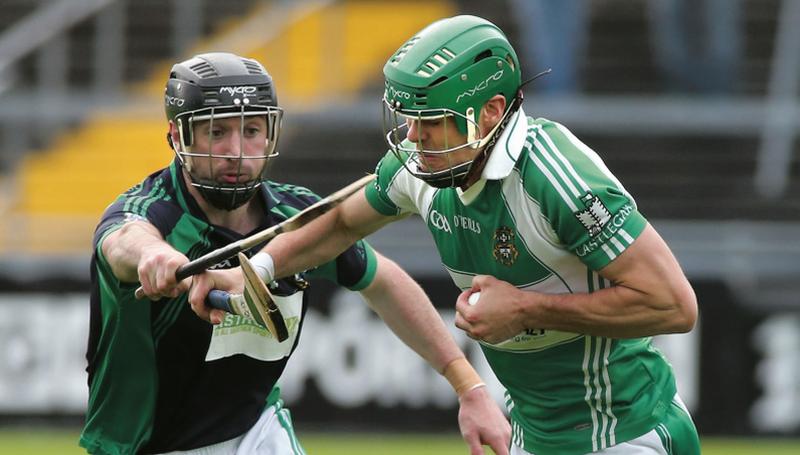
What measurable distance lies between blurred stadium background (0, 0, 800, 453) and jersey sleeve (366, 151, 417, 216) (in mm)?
4897

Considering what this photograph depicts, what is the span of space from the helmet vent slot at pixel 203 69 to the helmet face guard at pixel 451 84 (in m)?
0.71

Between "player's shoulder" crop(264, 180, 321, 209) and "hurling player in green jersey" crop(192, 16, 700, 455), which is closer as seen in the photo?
"hurling player in green jersey" crop(192, 16, 700, 455)

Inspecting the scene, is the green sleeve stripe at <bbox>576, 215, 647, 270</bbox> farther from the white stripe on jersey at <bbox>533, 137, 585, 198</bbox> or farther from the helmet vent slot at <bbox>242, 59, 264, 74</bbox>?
the helmet vent slot at <bbox>242, 59, 264, 74</bbox>

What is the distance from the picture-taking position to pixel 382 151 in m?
13.4

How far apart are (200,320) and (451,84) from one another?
3.64 ft

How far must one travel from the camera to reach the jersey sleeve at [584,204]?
398 cm

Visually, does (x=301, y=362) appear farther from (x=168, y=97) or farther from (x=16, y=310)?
(x=168, y=97)

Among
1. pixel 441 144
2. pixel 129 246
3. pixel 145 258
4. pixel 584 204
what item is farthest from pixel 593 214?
pixel 129 246

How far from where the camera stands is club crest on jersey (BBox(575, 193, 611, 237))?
3.97 m

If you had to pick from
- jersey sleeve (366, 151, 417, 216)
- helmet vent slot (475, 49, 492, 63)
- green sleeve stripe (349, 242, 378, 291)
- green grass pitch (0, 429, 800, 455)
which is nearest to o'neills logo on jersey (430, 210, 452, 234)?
jersey sleeve (366, 151, 417, 216)

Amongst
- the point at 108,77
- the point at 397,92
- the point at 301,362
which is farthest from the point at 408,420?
the point at 397,92

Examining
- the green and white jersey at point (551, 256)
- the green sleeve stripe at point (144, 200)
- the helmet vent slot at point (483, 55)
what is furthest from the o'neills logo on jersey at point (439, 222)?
the green sleeve stripe at point (144, 200)

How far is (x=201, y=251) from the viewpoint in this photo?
4648mm

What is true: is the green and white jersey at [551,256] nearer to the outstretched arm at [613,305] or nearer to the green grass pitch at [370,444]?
the outstretched arm at [613,305]
